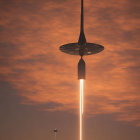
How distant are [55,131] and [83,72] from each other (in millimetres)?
8145

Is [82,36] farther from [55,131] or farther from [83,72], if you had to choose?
[55,131]

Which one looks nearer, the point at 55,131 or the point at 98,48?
the point at 98,48

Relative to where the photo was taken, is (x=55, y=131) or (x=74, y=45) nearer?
(x=74, y=45)

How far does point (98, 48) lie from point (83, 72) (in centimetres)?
20

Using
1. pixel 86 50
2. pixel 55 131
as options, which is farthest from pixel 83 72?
pixel 55 131

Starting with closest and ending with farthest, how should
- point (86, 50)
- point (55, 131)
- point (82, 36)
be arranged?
point (82, 36), point (86, 50), point (55, 131)

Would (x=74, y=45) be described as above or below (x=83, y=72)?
above

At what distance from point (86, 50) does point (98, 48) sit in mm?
88

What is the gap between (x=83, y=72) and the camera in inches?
85.4

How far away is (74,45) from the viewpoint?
7.06 ft

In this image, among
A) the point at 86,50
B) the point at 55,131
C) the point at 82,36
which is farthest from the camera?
the point at 55,131

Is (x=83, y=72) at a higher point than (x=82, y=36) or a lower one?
lower

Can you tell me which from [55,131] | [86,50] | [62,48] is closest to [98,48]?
[86,50]

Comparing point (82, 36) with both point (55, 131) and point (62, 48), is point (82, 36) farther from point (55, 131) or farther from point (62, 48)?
point (55, 131)
